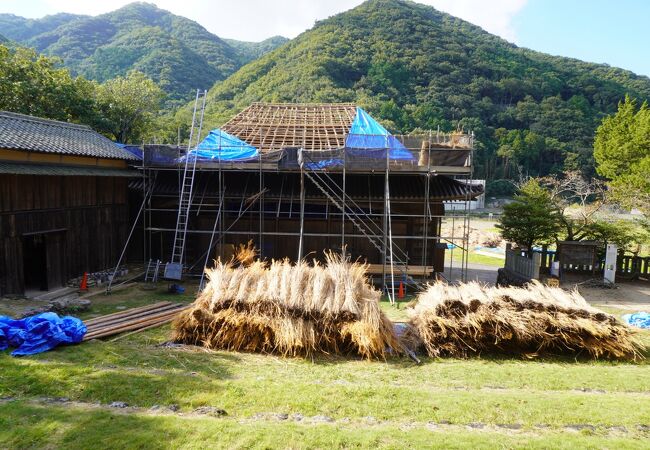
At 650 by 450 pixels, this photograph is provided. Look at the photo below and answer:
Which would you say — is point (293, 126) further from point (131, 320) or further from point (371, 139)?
point (131, 320)

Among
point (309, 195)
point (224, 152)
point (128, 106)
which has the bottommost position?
point (309, 195)

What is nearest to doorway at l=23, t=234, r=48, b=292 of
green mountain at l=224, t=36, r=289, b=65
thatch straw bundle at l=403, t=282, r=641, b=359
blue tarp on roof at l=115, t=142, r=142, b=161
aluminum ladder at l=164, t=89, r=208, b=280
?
aluminum ladder at l=164, t=89, r=208, b=280

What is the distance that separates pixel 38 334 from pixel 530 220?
1592 cm

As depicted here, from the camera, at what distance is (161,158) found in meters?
15.0

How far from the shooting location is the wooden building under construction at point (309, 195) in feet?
45.9

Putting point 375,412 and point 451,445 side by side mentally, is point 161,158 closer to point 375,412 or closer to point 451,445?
point 375,412

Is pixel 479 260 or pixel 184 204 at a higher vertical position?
pixel 184 204

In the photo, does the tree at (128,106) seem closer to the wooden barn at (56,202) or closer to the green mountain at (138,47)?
the wooden barn at (56,202)

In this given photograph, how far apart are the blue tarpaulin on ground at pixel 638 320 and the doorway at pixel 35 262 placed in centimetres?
1720

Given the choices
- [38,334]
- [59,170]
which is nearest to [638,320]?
[38,334]

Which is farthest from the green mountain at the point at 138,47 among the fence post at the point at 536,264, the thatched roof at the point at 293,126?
the fence post at the point at 536,264

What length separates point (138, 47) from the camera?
72125 mm

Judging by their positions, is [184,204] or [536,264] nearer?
[536,264]

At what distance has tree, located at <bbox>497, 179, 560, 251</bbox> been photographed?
1579cm
